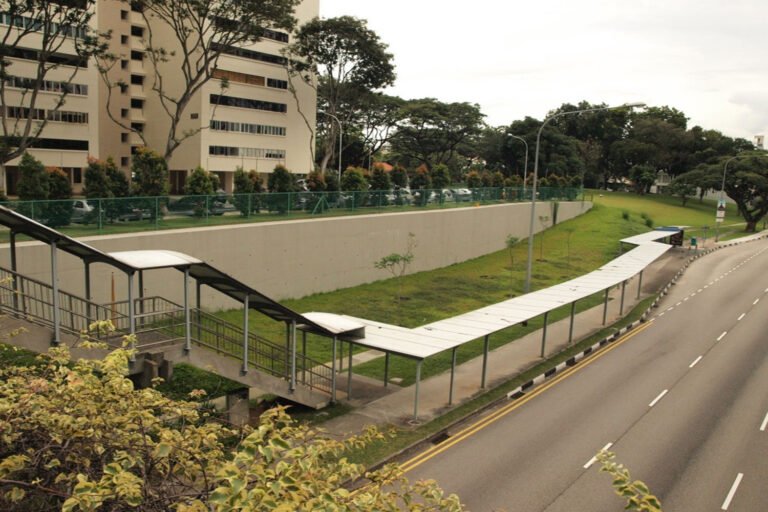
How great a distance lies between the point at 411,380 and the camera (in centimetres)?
2023

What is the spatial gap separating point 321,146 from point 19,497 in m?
82.0

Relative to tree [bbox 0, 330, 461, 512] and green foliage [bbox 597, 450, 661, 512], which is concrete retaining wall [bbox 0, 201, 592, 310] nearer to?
tree [bbox 0, 330, 461, 512]

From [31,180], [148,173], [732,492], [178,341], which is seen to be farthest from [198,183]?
[732,492]

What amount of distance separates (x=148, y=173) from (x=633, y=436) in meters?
21.7

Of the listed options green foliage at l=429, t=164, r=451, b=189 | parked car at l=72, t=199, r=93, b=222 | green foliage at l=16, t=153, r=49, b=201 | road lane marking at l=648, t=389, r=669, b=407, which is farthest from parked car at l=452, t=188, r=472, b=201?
green foliage at l=16, t=153, r=49, b=201

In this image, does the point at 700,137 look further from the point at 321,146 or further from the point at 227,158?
the point at 227,158

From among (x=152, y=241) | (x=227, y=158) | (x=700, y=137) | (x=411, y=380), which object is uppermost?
(x=700, y=137)

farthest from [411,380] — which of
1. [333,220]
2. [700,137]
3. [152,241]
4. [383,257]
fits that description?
[700,137]

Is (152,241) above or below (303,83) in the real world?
below

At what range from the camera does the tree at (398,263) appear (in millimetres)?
33125

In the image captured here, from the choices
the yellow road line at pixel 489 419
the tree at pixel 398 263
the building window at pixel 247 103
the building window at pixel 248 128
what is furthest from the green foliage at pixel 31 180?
the building window at pixel 247 103

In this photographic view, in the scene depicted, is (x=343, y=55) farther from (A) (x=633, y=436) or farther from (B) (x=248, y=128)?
(A) (x=633, y=436)

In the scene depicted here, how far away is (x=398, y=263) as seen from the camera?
3569cm

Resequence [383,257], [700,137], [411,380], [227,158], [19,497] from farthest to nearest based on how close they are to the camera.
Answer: [700,137] → [227,158] → [383,257] → [411,380] → [19,497]
